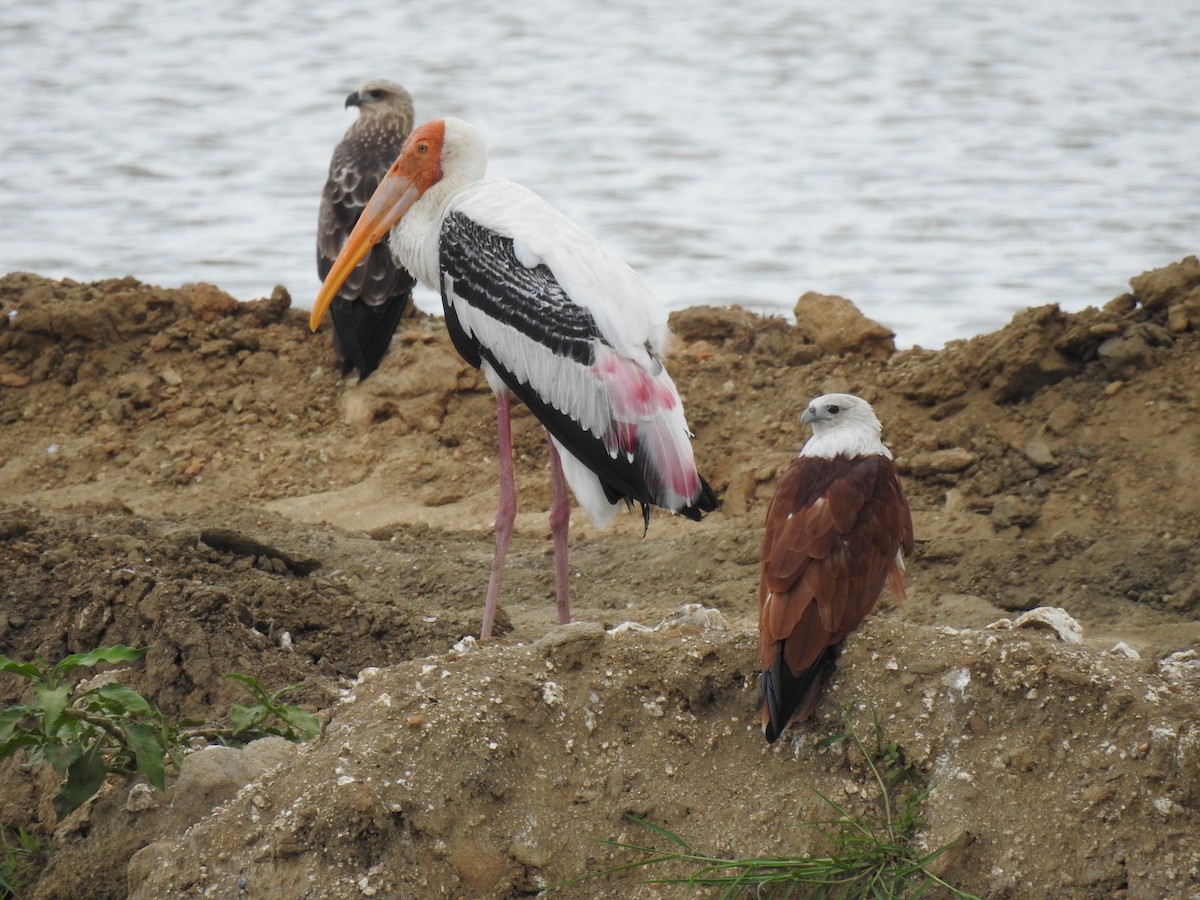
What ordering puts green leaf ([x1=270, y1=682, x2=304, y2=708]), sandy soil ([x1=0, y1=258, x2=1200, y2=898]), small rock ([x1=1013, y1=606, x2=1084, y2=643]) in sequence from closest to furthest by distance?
sandy soil ([x1=0, y1=258, x2=1200, y2=898]) < small rock ([x1=1013, y1=606, x2=1084, y2=643]) < green leaf ([x1=270, y1=682, x2=304, y2=708])

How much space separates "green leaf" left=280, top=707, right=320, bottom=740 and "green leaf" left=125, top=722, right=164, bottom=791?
445 millimetres

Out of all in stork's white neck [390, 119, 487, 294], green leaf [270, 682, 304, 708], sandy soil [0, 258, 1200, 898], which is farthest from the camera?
stork's white neck [390, 119, 487, 294]

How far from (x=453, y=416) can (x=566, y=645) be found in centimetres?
447

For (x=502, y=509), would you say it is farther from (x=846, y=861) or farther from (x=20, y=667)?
(x=846, y=861)

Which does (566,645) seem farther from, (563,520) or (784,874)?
(563,520)

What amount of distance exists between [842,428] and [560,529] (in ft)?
5.93

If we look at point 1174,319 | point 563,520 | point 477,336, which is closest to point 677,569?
point 563,520

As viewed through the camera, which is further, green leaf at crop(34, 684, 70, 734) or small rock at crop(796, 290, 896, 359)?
small rock at crop(796, 290, 896, 359)

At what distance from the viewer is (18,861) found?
13.4 feet

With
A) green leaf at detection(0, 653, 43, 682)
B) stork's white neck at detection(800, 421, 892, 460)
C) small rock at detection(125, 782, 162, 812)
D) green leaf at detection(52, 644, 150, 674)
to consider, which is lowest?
small rock at detection(125, 782, 162, 812)

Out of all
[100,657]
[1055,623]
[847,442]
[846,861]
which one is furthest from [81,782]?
[1055,623]

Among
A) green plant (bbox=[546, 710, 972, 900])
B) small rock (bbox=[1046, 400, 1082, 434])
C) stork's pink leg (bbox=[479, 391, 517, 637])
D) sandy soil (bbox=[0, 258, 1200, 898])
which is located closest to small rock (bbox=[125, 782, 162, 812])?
sandy soil (bbox=[0, 258, 1200, 898])

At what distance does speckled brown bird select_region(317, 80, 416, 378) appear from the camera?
26.5 feet

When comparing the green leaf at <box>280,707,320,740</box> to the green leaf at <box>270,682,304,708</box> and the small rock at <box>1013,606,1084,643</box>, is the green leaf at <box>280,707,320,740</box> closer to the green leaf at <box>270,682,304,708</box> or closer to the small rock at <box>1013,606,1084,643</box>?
the green leaf at <box>270,682,304,708</box>
